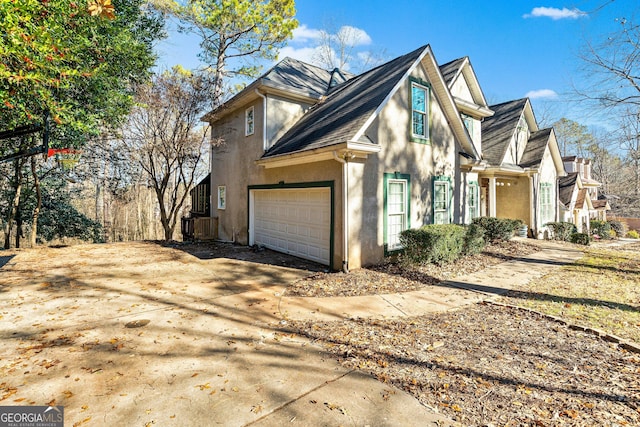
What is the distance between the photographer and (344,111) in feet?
30.8

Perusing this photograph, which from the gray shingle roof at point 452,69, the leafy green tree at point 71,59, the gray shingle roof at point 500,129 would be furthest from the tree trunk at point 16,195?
the gray shingle roof at point 500,129

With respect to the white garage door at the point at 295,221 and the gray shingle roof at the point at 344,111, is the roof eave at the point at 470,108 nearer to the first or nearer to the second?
the gray shingle roof at the point at 344,111

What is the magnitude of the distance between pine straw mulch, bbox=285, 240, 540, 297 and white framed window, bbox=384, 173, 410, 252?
69cm

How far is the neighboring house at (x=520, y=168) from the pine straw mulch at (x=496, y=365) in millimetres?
11786

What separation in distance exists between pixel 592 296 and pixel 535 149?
44.0ft

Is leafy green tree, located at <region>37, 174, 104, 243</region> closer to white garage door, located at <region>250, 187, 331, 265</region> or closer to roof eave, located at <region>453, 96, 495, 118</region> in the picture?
white garage door, located at <region>250, 187, 331, 265</region>

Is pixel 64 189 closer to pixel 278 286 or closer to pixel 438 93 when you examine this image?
pixel 278 286

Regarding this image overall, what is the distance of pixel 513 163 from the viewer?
1619 cm

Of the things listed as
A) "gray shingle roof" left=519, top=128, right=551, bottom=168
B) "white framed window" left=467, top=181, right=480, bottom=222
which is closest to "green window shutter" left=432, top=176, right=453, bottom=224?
"white framed window" left=467, top=181, right=480, bottom=222

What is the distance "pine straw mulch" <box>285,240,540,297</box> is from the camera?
6.63 m

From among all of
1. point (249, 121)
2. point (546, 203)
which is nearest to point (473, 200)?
point (546, 203)

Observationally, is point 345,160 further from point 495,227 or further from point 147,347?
point 495,227

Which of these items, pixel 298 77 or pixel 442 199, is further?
pixel 298 77

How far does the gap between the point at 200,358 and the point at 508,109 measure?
20436 mm
